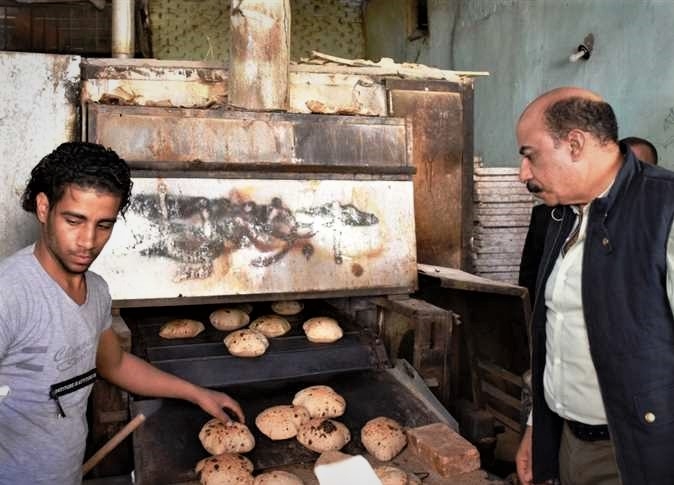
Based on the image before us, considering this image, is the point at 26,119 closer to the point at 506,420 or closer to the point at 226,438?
the point at 226,438

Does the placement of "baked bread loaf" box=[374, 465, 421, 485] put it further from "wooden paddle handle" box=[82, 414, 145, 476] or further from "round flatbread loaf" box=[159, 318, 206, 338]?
"round flatbread loaf" box=[159, 318, 206, 338]

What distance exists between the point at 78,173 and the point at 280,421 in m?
1.28

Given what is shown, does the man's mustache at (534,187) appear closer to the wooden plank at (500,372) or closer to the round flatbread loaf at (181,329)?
the wooden plank at (500,372)

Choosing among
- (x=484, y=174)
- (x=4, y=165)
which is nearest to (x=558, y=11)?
(x=484, y=174)

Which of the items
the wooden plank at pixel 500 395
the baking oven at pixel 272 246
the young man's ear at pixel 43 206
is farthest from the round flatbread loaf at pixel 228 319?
the young man's ear at pixel 43 206

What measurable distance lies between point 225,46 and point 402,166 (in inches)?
238

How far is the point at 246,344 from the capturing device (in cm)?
285

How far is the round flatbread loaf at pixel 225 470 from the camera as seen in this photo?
2.11 m

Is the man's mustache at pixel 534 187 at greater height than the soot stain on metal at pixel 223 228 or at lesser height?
greater

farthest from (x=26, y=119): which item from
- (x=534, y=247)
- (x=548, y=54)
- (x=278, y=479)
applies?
(x=548, y=54)

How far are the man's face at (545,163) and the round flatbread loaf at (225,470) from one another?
4.50 feet

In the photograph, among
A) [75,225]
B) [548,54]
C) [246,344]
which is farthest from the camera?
[548,54]

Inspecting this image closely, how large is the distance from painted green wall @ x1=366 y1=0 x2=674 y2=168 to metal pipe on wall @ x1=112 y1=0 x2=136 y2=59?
11.5 ft

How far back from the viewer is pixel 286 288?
3.11m
